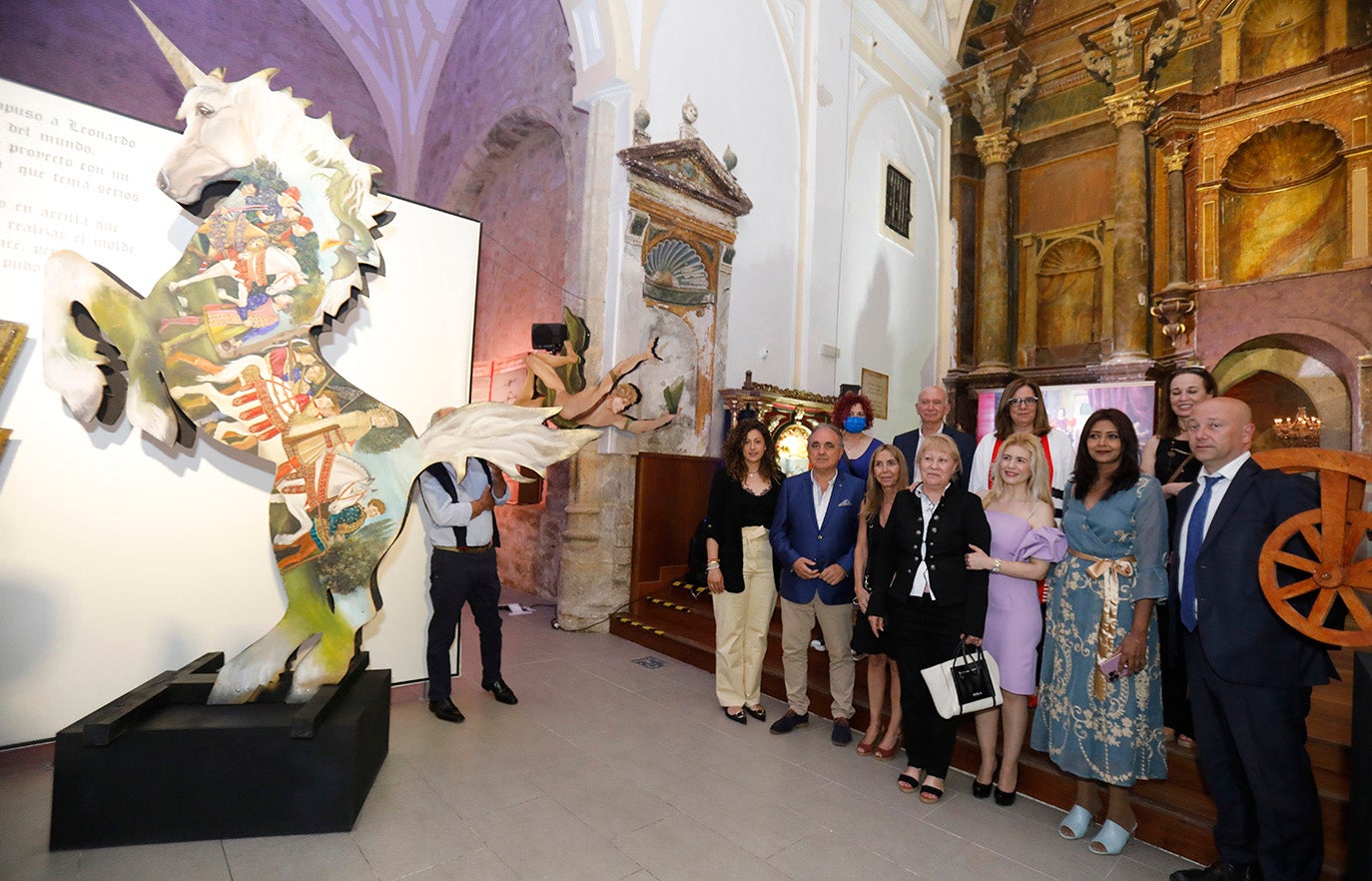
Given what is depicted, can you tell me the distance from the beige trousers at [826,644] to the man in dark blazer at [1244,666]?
156 cm

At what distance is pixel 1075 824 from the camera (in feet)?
8.94

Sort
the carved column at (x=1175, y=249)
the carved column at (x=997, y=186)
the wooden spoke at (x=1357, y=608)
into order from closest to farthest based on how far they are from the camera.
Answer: the wooden spoke at (x=1357, y=608)
the carved column at (x=1175, y=249)
the carved column at (x=997, y=186)

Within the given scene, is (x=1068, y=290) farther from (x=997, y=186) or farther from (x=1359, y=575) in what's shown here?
(x=1359, y=575)

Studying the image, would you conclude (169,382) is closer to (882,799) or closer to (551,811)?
(551,811)

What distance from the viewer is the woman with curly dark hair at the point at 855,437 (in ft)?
14.4

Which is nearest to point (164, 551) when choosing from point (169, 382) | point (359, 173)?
point (169, 382)

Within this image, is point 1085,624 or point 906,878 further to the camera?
point 1085,624

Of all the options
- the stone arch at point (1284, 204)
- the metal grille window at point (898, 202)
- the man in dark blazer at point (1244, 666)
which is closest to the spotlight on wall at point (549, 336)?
the man in dark blazer at point (1244, 666)

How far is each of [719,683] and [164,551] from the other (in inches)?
117

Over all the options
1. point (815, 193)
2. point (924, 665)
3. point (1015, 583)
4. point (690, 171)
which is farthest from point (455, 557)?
point (815, 193)

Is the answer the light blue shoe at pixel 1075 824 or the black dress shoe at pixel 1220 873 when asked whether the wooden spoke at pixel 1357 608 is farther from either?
the light blue shoe at pixel 1075 824

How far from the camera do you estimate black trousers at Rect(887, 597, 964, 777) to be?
2971mm

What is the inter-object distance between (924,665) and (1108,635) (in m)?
0.75

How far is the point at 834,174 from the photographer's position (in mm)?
8578
